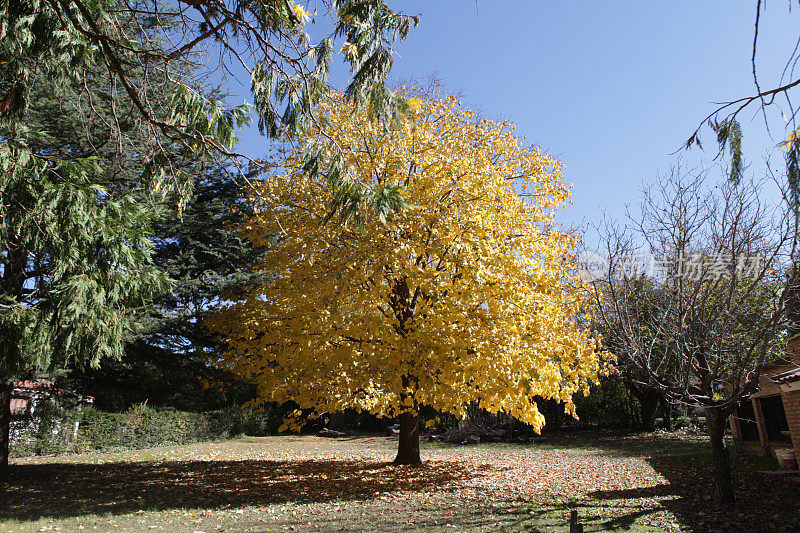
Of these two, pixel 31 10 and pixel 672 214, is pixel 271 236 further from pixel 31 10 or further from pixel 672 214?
pixel 672 214

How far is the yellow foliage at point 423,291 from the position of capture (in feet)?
25.5

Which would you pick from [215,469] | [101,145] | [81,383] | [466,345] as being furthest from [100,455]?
[466,345]

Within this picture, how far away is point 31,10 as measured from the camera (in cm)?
509

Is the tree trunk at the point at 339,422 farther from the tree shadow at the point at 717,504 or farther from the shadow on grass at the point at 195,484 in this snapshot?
the tree shadow at the point at 717,504

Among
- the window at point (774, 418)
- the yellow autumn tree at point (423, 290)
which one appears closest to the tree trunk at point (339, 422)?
the yellow autumn tree at point (423, 290)

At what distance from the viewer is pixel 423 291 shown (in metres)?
8.62

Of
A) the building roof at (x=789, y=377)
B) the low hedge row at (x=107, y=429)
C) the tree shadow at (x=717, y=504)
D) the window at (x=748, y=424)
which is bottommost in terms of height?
the tree shadow at (x=717, y=504)

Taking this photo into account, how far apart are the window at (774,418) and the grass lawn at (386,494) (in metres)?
0.77

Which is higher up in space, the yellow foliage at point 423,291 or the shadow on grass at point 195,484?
the yellow foliage at point 423,291

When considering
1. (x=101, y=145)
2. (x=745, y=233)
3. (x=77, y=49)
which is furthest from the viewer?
(x=101, y=145)

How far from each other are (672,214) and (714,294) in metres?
1.35

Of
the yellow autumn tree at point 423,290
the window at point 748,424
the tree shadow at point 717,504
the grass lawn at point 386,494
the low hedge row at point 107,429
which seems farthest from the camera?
the low hedge row at point 107,429

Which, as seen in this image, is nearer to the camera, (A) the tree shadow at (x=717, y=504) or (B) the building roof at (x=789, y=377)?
(A) the tree shadow at (x=717, y=504)

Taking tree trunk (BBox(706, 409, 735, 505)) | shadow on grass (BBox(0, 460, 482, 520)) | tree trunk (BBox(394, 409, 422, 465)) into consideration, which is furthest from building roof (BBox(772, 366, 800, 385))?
tree trunk (BBox(394, 409, 422, 465))
